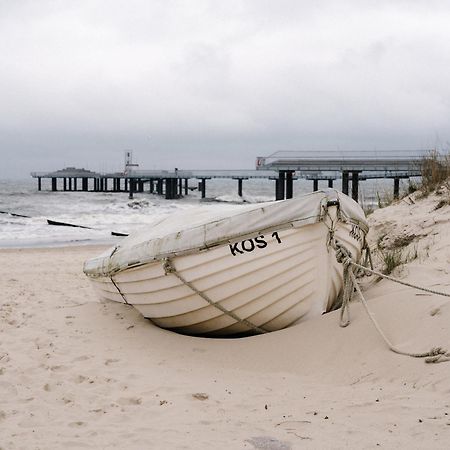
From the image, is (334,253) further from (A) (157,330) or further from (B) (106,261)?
(B) (106,261)

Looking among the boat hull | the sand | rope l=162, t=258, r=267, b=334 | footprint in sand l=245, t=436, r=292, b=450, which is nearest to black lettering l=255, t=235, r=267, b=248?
the boat hull

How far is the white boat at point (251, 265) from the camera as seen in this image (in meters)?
4.34

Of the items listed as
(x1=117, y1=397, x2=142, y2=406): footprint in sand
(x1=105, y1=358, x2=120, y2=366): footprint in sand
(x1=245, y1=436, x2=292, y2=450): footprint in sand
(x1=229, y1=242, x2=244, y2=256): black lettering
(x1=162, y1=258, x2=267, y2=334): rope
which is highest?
Answer: (x1=229, y1=242, x2=244, y2=256): black lettering

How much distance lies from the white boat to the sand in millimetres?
179

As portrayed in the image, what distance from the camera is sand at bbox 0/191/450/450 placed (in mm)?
2816

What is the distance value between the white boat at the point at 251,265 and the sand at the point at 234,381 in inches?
7.0

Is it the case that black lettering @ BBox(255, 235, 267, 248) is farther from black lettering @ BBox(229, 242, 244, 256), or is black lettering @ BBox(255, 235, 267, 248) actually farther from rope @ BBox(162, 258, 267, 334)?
rope @ BBox(162, 258, 267, 334)

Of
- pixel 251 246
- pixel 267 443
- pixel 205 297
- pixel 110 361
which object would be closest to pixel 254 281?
pixel 251 246

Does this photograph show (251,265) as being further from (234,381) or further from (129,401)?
(129,401)

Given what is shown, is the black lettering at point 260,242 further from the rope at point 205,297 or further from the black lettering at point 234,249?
the rope at point 205,297

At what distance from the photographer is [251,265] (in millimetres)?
4355

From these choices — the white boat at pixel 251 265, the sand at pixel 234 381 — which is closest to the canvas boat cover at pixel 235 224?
the white boat at pixel 251 265

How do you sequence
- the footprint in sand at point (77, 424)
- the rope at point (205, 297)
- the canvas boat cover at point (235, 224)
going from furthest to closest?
1. the rope at point (205, 297)
2. the canvas boat cover at point (235, 224)
3. the footprint in sand at point (77, 424)

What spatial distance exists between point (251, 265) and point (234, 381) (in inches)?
36.5
